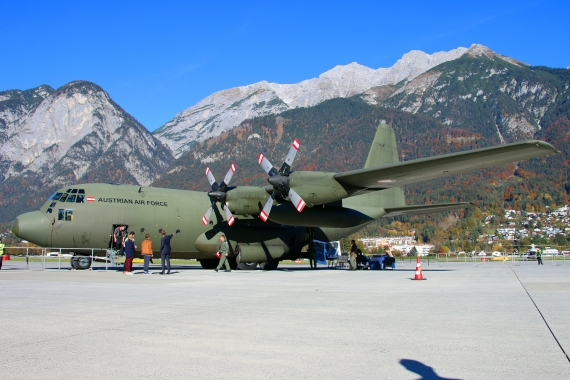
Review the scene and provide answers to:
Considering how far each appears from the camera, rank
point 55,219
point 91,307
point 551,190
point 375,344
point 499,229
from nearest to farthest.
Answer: point 375,344 → point 91,307 → point 55,219 → point 499,229 → point 551,190

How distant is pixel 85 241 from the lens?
21656 millimetres

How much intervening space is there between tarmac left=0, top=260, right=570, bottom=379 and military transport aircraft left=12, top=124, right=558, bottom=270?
31.0 feet

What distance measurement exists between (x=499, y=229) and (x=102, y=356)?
450 feet

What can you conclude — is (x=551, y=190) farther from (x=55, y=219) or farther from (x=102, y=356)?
(x=102, y=356)

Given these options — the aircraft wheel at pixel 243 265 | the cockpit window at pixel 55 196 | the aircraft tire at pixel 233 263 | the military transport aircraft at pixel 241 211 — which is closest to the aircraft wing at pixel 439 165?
the military transport aircraft at pixel 241 211

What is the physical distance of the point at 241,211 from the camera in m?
23.9

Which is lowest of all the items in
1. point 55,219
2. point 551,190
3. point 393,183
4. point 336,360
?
point 336,360

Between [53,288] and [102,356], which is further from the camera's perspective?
[53,288]

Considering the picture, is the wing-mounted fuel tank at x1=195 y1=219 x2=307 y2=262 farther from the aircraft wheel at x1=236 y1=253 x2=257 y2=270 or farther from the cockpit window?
A: the cockpit window

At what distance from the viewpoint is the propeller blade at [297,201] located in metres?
21.0

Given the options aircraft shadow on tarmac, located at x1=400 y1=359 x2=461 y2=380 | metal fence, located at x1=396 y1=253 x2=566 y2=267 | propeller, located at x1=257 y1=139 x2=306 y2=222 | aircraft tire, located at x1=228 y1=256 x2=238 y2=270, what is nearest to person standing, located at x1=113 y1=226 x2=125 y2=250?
aircraft tire, located at x1=228 y1=256 x2=238 y2=270

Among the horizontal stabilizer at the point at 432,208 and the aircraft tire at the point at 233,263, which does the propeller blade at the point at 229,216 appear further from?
the horizontal stabilizer at the point at 432,208

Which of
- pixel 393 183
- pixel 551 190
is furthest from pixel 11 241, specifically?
pixel 551 190

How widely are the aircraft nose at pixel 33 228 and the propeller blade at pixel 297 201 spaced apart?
9246 mm
